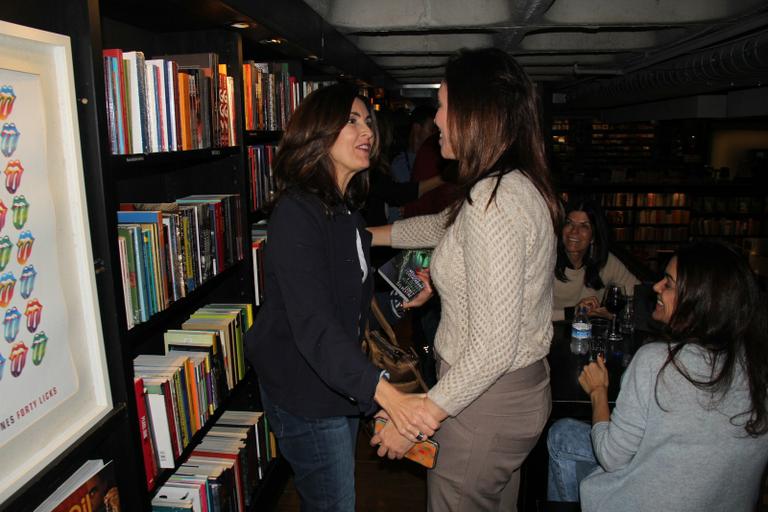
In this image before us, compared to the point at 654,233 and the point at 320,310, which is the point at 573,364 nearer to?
the point at 320,310

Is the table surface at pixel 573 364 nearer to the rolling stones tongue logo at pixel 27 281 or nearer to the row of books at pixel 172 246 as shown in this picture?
the row of books at pixel 172 246

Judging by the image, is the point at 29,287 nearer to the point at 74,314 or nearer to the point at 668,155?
the point at 74,314

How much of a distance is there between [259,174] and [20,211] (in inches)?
65.6

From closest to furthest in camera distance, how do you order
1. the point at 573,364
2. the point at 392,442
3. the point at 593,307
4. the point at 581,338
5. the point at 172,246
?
the point at 392,442, the point at 172,246, the point at 573,364, the point at 581,338, the point at 593,307

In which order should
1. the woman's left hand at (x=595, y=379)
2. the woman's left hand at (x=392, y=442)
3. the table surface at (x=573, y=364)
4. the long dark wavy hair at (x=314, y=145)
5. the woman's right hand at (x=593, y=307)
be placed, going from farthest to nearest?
the woman's right hand at (x=593, y=307) → the table surface at (x=573, y=364) → the woman's left hand at (x=595, y=379) → the long dark wavy hair at (x=314, y=145) → the woman's left hand at (x=392, y=442)

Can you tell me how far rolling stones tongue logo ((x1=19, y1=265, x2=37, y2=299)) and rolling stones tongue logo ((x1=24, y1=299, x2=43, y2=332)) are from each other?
0.8 inches

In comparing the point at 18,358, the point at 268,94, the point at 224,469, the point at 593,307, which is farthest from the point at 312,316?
the point at 593,307

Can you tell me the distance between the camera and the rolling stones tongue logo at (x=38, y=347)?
1.06 m

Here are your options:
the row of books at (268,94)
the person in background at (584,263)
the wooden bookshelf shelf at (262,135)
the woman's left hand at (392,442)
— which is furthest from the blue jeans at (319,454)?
the person in background at (584,263)

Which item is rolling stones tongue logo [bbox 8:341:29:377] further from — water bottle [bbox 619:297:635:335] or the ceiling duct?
the ceiling duct

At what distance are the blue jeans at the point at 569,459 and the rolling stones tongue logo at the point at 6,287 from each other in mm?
1930

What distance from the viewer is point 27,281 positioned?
104 centimetres

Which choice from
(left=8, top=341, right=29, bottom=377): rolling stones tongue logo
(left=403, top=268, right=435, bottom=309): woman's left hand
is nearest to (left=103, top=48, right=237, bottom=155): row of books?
(left=8, top=341, right=29, bottom=377): rolling stones tongue logo

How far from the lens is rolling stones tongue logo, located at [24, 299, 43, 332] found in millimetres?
1042
